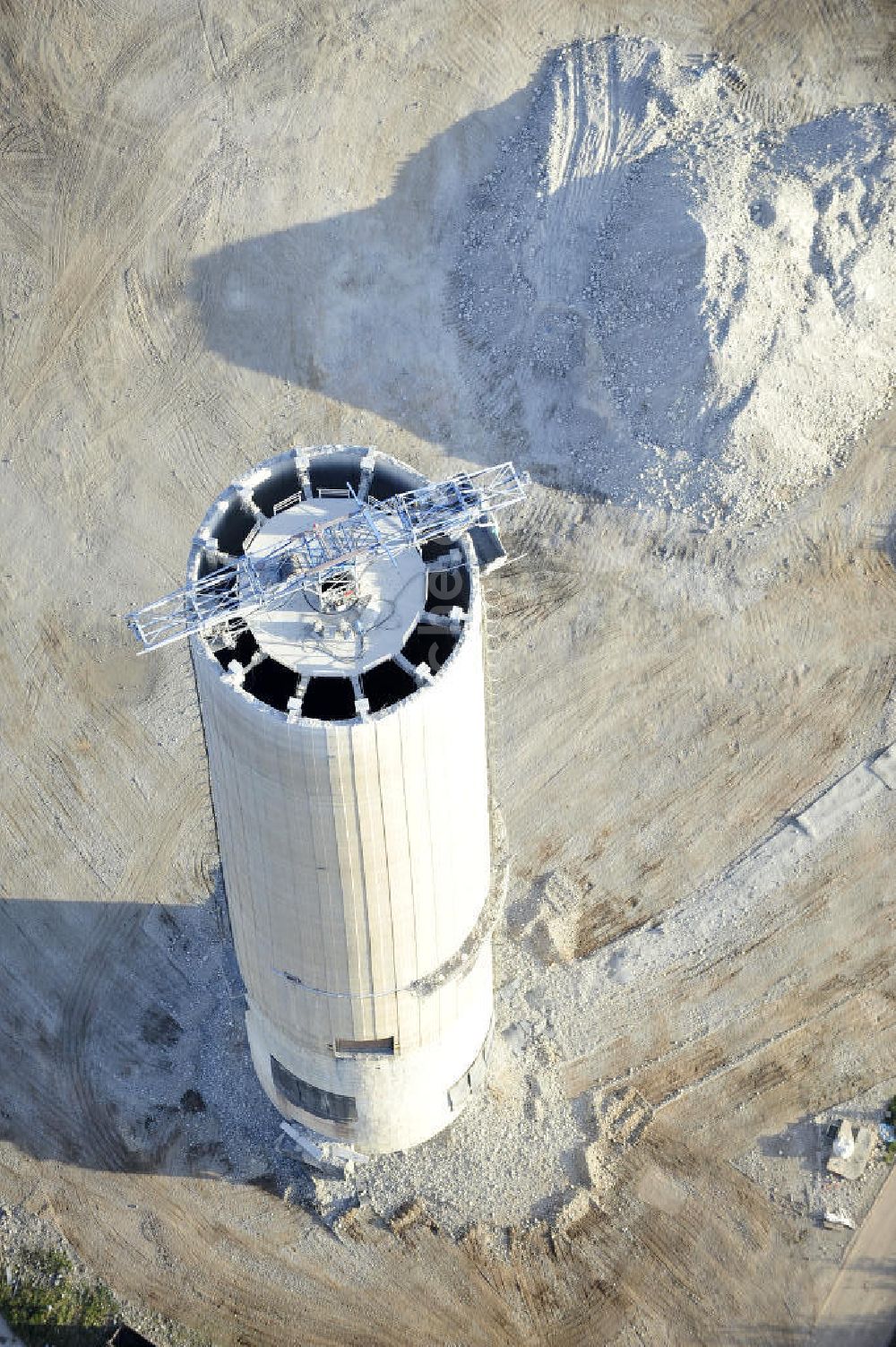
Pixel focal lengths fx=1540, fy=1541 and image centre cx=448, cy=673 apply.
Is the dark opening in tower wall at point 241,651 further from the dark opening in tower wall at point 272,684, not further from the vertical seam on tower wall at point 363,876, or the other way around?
the vertical seam on tower wall at point 363,876

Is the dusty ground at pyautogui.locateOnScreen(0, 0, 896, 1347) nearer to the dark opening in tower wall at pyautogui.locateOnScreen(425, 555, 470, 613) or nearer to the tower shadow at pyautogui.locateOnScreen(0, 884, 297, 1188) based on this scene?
the tower shadow at pyautogui.locateOnScreen(0, 884, 297, 1188)

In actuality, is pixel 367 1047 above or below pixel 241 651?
below

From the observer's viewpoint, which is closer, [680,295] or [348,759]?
[348,759]

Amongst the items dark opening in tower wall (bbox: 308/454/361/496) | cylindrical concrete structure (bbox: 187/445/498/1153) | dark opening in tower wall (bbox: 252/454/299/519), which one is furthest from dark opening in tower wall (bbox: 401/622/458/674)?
dark opening in tower wall (bbox: 252/454/299/519)

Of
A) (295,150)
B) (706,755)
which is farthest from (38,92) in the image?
(706,755)

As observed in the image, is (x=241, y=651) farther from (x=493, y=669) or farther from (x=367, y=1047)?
(x=493, y=669)

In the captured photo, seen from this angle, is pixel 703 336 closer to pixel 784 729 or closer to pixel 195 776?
pixel 784 729

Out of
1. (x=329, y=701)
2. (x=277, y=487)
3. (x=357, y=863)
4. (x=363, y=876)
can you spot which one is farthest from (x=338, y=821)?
(x=277, y=487)
